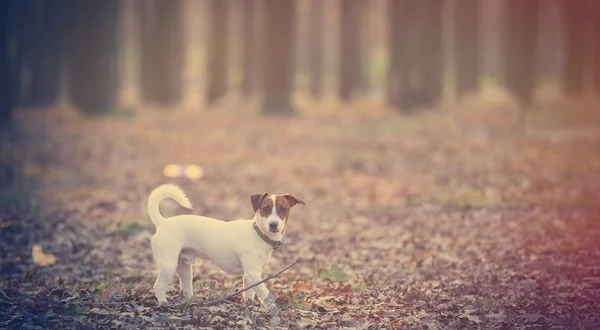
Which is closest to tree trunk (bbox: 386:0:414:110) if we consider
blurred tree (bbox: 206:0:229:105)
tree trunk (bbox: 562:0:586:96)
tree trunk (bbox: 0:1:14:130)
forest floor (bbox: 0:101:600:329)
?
forest floor (bbox: 0:101:600:329)

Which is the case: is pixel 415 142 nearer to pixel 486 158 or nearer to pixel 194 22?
pixel 486 158

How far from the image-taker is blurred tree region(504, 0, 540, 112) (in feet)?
101

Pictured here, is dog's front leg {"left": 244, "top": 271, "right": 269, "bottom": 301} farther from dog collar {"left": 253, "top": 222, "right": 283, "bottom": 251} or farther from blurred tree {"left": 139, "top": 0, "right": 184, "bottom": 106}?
blurred tree {"left": 139, "top": 0, "right": 184, "bottom": 106}

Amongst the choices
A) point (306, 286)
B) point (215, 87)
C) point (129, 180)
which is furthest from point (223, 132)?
point (306, 286)

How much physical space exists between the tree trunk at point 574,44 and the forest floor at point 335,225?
12082mm

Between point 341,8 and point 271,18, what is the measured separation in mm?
8450

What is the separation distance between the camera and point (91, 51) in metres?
27.1

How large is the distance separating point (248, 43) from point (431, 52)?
10.3 meters

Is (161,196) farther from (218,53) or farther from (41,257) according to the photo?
(218,53)

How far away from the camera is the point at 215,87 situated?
3484 centimetres

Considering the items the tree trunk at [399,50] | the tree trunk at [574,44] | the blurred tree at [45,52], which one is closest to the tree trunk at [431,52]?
the tree trunk at [399,50]

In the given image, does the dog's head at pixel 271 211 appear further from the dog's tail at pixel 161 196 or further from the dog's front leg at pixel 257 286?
the dog's tail at pixel 161 196

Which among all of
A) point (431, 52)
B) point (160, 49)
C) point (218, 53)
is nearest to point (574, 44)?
point (431, 52)

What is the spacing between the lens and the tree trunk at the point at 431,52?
30047mm
